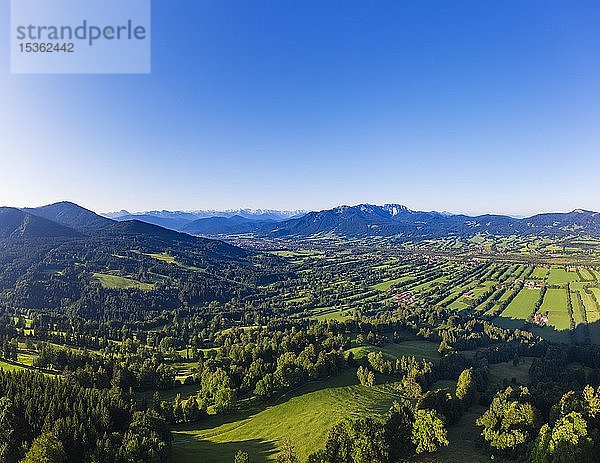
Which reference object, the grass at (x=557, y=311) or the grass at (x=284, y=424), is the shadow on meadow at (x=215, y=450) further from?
the grass at (x=557, y=311)

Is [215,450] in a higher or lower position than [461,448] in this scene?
lower

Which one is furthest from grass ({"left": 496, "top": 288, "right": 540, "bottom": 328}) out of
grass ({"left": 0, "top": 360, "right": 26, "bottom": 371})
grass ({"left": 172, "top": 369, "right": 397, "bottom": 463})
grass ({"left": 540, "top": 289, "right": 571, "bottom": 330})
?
grass ({"left": 0, "top": 360, "right": 26, "bottom": 371})

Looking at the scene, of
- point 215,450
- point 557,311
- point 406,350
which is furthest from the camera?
point 557,311

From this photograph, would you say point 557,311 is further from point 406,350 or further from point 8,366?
point 8,366

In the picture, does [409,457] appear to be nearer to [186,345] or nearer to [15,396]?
[15,396]

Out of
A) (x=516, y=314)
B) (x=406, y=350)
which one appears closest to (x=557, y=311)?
(x=516, y=314)

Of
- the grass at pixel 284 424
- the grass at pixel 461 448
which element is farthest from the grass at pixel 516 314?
the grass at pixel 461 448

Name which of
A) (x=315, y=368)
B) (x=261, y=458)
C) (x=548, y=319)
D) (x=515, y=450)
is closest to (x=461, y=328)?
(x=548, y=319)
